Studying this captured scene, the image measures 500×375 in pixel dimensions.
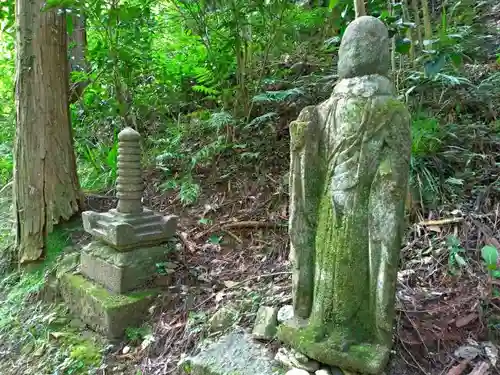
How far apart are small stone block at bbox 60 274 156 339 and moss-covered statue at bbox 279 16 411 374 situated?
5.72ft

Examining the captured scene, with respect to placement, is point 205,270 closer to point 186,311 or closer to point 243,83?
point 186,311

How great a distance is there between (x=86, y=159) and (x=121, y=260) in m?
3.66

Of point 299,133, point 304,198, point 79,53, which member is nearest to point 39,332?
point 304,198

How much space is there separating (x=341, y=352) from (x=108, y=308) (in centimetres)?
217

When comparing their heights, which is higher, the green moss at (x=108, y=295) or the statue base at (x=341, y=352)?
the statue base at (x=341, y=352)

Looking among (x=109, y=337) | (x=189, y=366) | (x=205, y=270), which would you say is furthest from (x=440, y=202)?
(x=109, y=337)

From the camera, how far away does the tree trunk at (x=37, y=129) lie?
4.94 m

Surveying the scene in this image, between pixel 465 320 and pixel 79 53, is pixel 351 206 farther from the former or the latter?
pixel 79 53

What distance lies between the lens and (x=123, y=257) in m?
3.82

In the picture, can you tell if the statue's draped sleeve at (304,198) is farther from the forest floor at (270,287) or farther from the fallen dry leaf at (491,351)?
the fallen dry leaf at (491,351)

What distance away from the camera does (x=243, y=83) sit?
18.3ft

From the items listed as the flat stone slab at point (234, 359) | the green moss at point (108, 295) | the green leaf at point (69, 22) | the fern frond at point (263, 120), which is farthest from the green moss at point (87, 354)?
the green leaf at point (69, 22)

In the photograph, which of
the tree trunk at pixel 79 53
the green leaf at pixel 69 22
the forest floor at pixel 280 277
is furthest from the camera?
the tree trunk at pixel 79 53

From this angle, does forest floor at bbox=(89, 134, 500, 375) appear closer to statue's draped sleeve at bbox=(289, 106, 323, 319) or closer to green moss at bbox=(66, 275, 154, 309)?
green moss at bbox=(66, 275, 154, 309)
